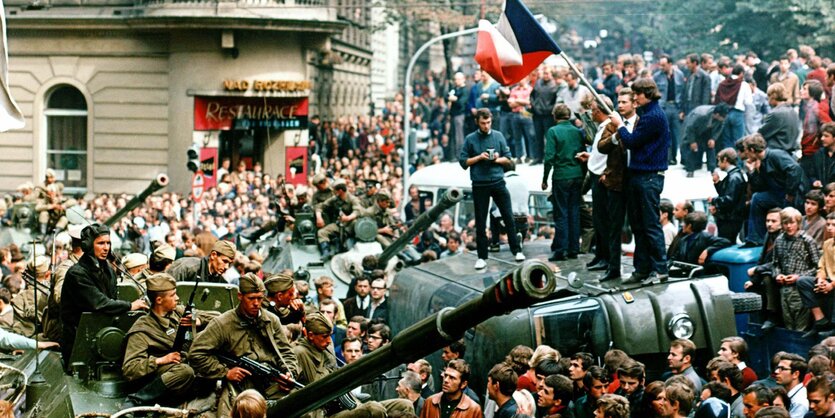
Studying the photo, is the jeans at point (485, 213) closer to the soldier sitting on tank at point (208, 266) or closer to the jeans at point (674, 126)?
the soldier sitting on tank at point (208, 266)

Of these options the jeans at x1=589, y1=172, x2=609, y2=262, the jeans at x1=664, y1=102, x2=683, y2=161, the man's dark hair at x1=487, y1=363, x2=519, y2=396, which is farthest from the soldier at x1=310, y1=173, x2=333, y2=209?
the man's dark hair at x1=487, y1=363, x2=519, y2=396

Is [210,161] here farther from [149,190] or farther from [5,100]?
[5,100]

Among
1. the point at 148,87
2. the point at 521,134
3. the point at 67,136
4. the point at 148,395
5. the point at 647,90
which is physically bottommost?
the point at 148,395

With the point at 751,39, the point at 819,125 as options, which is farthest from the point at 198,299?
the point at 751,39

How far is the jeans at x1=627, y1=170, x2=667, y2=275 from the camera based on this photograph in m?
13.3

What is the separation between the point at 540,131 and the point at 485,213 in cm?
716

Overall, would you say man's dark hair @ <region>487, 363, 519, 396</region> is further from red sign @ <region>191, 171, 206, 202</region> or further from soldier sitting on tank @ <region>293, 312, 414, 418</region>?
red sign @ <region>191, 171, 206, 202</region>

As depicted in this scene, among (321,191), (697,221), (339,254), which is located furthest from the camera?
(321,191)

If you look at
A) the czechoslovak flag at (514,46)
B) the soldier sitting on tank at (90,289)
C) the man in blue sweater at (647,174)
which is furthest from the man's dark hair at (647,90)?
the soldier sitting on tank at (90,289)

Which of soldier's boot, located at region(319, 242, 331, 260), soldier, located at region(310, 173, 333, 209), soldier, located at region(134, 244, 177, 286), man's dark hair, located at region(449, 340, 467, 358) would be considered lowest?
man's dark hair, located at region(449, 340, 467, 358)

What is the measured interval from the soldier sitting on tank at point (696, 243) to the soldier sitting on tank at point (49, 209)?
11.8 meters

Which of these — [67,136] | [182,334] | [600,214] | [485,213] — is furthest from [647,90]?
[67,136]

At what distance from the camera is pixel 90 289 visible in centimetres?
1165

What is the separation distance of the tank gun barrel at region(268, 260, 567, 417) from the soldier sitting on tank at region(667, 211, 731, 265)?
7.33 m
